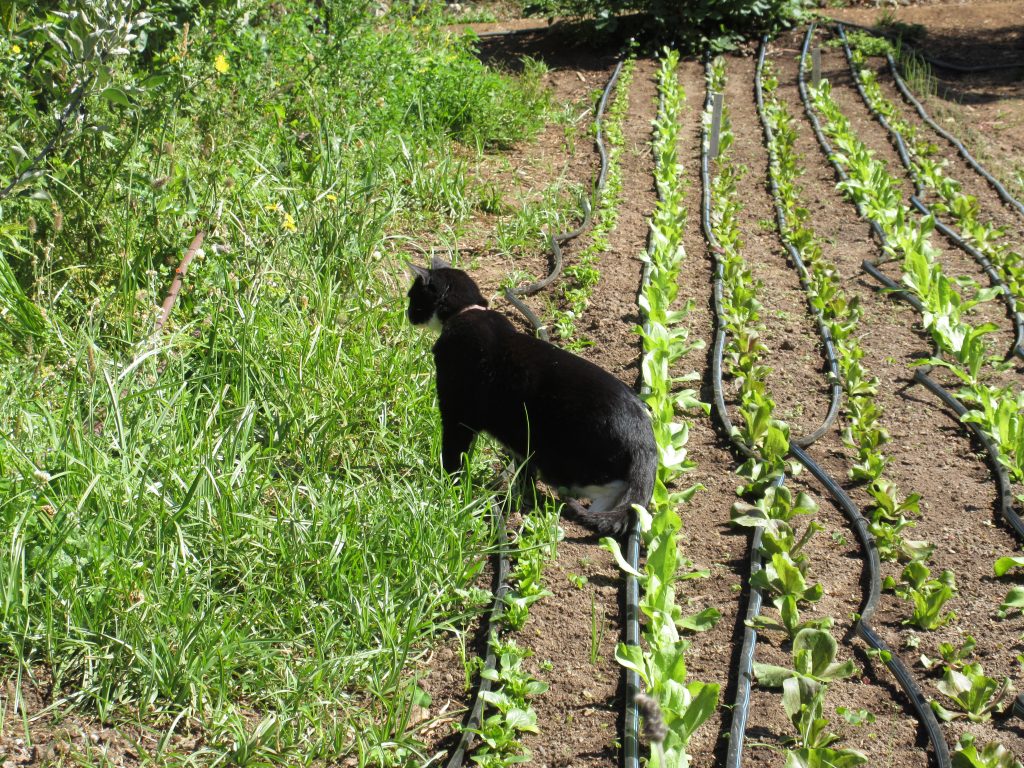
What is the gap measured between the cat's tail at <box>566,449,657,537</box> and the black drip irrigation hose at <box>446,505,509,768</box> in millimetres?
349

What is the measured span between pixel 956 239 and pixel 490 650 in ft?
14.7

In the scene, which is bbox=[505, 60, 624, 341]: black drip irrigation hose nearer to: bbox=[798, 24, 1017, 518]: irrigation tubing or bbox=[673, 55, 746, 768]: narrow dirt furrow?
bbox=[673, 55, 746, 768]: narrow dirt furrow

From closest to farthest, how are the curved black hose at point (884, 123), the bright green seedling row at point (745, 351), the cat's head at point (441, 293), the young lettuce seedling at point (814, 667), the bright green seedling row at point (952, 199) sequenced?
the young lettuce seedling at point (814, 667)
the bright green seedling row at point (745, 351)
the cat's head at point (441, 293)
the bright green seedling row at point (952, 199)
the curved black hose at point (884, 123)

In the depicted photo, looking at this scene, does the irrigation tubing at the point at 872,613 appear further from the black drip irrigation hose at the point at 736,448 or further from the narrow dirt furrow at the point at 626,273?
the narrow dirt furrow at the point at 626,273

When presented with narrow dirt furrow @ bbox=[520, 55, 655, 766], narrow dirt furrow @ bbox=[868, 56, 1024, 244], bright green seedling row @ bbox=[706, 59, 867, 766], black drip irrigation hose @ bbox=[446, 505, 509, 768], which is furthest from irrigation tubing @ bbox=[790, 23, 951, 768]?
narrow dirt furrow @ bbox=[868, 56, 1024, 244]

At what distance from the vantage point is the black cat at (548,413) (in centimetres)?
365

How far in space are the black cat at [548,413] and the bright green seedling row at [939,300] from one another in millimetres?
1513

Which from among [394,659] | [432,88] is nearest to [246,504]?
[394,659]

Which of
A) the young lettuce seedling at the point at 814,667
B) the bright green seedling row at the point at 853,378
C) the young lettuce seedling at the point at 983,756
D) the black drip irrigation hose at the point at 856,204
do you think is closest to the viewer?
the young lettuce seedling at the point at 983,756

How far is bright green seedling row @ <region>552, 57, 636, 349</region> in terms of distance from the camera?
515 cm

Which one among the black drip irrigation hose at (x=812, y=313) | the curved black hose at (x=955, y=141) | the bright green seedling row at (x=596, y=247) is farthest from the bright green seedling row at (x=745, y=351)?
the curved black hose at (x=955, y=141)

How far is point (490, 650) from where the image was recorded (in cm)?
312

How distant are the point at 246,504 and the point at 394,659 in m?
0.80

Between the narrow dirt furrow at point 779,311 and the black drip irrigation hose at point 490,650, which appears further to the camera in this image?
the narrow dirt furrow at point 779,311
